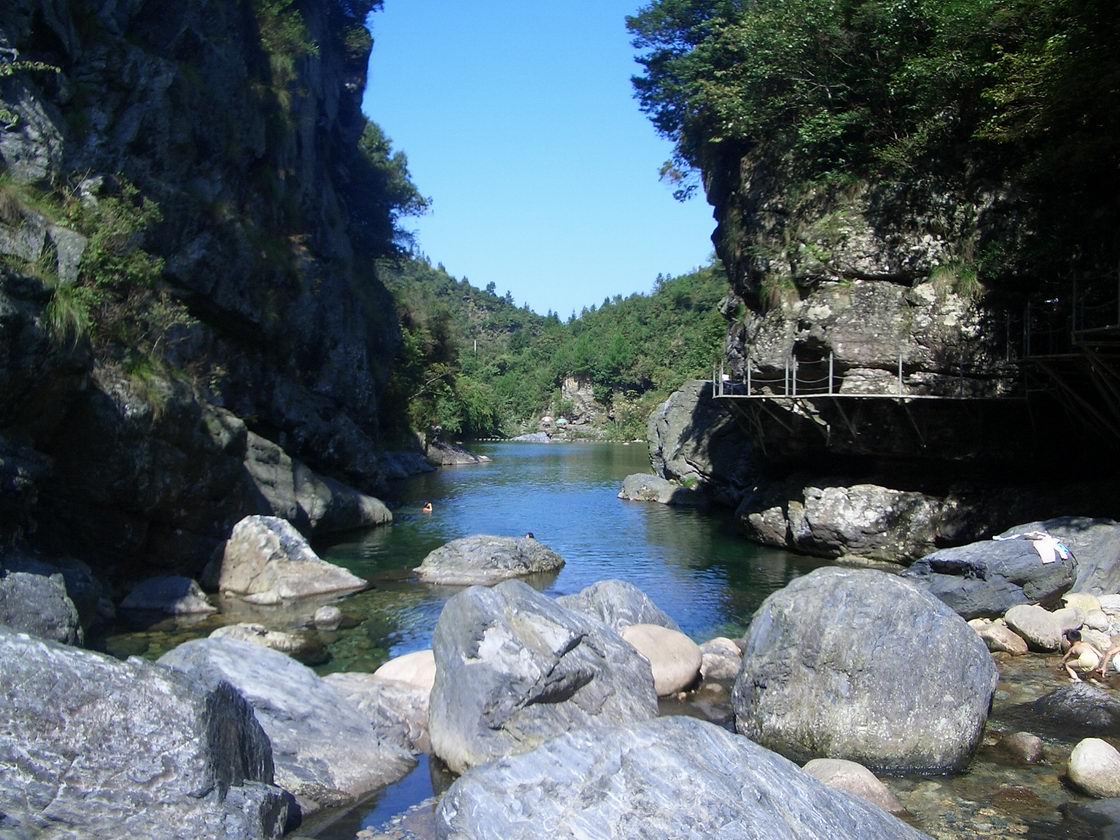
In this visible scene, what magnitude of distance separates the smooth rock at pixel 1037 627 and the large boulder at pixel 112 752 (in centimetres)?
1012

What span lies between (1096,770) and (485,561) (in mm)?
12840

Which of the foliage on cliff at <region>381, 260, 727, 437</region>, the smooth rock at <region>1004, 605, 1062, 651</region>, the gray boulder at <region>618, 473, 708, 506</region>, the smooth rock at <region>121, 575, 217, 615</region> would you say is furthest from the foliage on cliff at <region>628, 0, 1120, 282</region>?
the smooth rock at <region>121, 575, 217, 615</region>

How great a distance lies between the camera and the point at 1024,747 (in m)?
8.66

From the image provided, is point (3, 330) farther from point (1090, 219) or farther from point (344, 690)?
point (1090, 219)

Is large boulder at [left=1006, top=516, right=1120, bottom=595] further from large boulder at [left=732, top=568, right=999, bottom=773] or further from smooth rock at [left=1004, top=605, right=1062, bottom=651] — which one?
large boulder at [left=732, top=568, right=999, bottom=773]

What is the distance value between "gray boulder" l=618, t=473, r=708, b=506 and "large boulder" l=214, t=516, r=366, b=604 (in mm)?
17597

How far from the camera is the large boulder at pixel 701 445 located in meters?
30.7

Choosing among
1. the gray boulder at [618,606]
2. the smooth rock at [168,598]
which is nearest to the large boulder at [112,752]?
the gray boulder at [618,606]

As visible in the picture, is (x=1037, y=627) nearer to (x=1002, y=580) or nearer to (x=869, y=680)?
(x=1002, y=580)

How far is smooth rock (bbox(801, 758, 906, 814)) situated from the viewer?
7.42 meters

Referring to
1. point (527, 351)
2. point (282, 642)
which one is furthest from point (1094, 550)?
point (527, 351)

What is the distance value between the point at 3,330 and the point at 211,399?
8.52 metres

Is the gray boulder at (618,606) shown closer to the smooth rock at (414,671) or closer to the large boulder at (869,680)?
the smooth rock at (414,671)

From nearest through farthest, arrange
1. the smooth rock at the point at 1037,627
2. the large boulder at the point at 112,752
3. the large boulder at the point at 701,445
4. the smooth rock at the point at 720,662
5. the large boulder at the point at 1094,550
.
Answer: the large boulder at the point at 112,752 < the smooth rock at the point at 720,662 < the smooth rock at the point at 1037,627 < the large boulder at the point at 1094,550 < the large boulder at the point at 701,445
